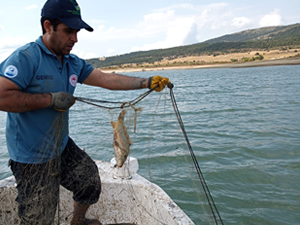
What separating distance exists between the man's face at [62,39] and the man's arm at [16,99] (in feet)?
1.54

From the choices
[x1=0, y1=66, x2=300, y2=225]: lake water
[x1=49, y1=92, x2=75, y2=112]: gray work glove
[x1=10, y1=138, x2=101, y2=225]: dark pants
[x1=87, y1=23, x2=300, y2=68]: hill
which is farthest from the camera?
[x1=87, y1=23, x2=300, y2=68]: hill

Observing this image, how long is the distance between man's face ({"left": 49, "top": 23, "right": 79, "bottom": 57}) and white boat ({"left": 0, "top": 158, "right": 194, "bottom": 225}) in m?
1.54

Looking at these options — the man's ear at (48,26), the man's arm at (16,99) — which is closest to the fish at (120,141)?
the man's arm at (16,99)

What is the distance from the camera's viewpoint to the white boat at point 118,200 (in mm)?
3289

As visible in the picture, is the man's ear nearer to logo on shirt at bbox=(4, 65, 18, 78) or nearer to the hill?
logo on shirt at bbox=(4, 65, 18, 78)

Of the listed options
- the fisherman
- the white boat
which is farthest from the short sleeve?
the white boat

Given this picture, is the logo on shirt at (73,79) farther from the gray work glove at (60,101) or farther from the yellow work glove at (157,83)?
the yellow work glove at (157,83)

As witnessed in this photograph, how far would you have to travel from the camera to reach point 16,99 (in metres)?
2.21

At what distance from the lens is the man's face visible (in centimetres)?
248

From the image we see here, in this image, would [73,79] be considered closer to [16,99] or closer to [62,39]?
[62,39]

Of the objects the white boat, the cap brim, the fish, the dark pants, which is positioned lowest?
the white boat

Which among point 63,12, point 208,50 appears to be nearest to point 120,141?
point 63,12

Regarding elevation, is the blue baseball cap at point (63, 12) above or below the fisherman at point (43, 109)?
above

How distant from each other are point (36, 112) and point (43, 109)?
64mm
